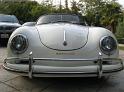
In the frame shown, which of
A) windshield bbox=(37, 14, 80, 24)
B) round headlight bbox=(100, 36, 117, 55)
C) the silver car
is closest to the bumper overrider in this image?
the silver car

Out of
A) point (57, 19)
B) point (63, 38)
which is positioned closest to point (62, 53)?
point (63, 38)

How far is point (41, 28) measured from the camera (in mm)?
4344

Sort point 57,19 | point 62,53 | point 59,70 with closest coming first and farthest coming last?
point 59,70 → point 62,53 → point 57,19

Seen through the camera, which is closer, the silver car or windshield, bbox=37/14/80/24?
the silver car

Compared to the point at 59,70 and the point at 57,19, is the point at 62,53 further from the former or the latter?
the point at 57,19

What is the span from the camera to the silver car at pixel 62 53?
3668 millimetres

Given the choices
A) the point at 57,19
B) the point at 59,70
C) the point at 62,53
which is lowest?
the point at 59,70

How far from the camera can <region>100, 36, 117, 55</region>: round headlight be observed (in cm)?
388

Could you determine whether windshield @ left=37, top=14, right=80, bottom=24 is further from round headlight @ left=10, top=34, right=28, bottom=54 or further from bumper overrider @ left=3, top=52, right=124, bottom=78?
bumper overrider @ left=3, top=52, right=124, bottom=78

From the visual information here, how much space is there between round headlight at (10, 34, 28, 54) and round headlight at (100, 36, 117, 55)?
1142 mm

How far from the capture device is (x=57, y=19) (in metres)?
5.65

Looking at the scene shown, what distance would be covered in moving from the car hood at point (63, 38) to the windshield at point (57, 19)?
4.48 feet

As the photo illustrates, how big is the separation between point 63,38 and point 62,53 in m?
0.26

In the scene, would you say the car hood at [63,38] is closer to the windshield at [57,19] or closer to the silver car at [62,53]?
the silver car at [62,53]
